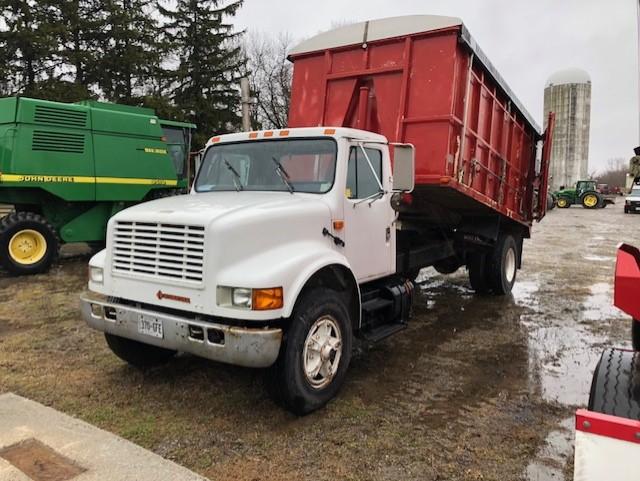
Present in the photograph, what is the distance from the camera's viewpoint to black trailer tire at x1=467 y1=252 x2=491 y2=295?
8.20m

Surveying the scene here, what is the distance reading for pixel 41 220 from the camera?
9.35 metres

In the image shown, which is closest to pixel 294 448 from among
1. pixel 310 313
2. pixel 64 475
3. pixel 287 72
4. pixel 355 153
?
pixel 310 313

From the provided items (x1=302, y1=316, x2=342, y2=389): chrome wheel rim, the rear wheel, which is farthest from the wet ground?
the rear wheel

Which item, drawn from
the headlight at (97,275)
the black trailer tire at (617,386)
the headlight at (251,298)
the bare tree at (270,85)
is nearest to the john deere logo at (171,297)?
the headlight at (251,298)

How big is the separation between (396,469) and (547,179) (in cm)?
740

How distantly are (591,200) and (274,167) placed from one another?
38.4m

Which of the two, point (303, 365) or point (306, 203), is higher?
point (306, 203)

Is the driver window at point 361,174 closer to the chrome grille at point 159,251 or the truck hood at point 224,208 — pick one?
the truck hood at point 224,208

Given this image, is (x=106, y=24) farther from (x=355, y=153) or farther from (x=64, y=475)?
(x=64, y=475)

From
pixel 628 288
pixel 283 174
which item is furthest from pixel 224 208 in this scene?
pixel 628 288

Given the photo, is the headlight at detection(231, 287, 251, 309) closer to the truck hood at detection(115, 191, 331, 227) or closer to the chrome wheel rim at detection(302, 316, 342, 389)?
the truck hood at detection(115, 191, 331, 227)

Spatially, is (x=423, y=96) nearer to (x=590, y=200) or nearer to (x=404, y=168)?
(x=404, y=168)

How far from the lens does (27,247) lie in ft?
30.4

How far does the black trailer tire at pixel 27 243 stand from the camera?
8.94 m
